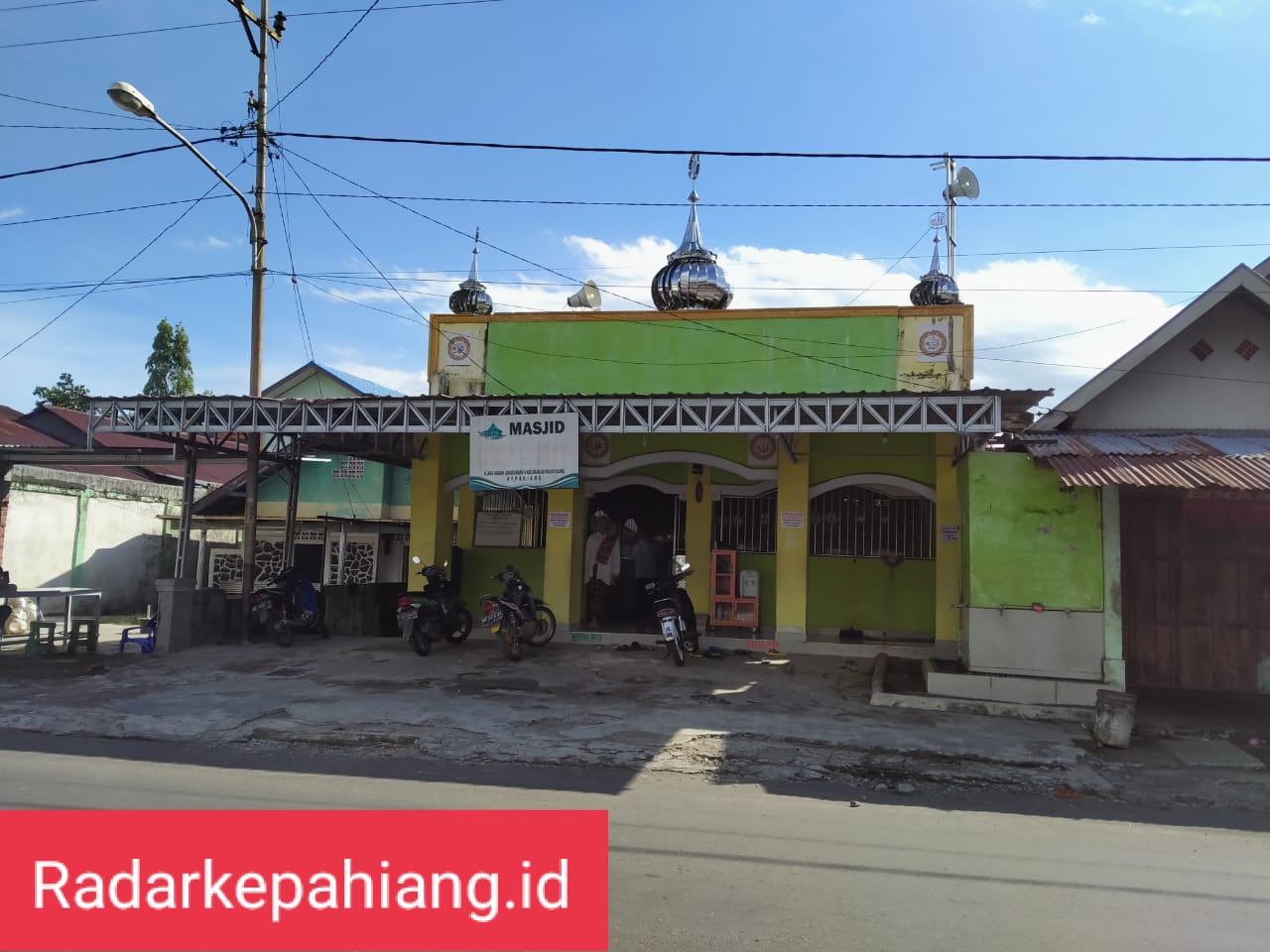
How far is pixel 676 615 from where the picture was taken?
11.8m

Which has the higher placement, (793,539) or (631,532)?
(631,532)

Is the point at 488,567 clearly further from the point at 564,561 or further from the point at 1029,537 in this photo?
the point at 1029,537

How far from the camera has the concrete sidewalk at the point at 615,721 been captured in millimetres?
7328

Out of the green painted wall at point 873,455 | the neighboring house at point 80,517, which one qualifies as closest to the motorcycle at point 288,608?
the neighboring house at point 80,517

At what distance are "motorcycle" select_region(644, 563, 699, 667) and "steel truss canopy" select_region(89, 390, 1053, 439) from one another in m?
2.12

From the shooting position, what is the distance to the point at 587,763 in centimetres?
732

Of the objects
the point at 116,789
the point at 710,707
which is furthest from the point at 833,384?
the point at 116,789

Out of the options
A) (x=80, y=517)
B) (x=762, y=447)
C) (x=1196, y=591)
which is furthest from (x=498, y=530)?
(x=80, y=517)

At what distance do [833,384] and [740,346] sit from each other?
172cm

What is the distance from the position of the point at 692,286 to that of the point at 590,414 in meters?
4.71

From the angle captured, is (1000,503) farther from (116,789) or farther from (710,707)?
(116,789)

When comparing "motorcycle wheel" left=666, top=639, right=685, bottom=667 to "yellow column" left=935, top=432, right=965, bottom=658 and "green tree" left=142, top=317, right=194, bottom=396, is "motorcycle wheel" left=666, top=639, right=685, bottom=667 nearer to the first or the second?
"yellow column" left=935, top=432, right=965, bottom=658

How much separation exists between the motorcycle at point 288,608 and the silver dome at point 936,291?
501 inches

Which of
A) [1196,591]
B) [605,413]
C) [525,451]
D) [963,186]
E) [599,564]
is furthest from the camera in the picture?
[963,186]
